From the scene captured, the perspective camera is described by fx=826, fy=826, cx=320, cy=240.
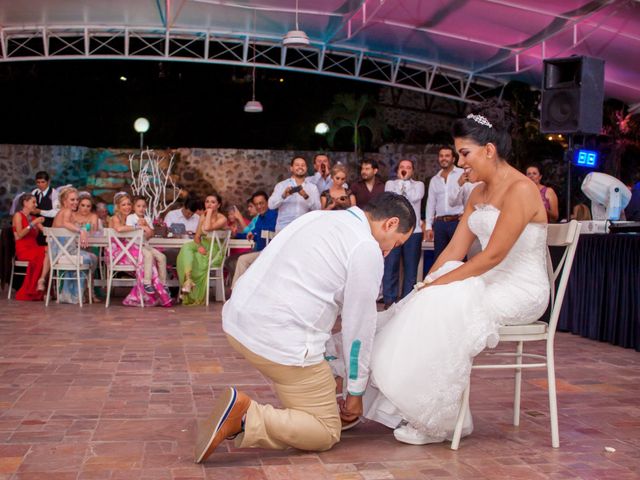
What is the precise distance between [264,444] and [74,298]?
6.33 metres

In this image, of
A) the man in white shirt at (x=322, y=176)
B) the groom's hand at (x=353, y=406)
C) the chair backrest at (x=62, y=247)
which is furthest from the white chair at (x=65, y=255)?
the groom's hand at (x=353, y=406)

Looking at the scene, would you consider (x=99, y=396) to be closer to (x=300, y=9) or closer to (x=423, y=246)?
(x=423, y=246)

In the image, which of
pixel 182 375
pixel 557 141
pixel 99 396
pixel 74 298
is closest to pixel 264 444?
pixel 99 396

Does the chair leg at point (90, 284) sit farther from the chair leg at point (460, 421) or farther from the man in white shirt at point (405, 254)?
the chair leg at point (460, 421)

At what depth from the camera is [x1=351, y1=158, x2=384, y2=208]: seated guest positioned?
7.86 m

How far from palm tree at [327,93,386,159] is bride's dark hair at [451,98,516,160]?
16.2 meters

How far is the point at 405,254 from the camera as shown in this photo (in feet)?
25.3

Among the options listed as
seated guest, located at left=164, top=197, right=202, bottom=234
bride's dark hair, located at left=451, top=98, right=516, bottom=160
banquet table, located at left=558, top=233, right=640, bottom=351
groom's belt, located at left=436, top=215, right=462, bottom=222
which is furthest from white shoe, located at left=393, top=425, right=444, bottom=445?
seated guest, located at left=164, top=197, right=202, bottom=234

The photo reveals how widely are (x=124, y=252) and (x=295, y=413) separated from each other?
5.82 metres

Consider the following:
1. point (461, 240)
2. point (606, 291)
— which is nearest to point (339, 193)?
point (606, 291)

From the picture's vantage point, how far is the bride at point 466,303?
301 centimetres

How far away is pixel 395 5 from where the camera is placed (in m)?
12.2

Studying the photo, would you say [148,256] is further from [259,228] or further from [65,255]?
[259,228]

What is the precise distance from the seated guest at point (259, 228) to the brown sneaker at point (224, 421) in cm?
593
